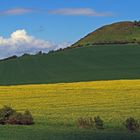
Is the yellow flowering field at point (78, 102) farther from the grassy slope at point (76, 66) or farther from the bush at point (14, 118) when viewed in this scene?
the grassy slope at point (76, 66)

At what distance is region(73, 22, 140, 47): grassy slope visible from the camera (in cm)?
14564

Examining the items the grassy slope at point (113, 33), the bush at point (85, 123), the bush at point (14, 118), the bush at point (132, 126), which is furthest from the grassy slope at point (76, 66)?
the bush at point (132, 126)

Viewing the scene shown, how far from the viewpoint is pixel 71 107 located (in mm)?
37312

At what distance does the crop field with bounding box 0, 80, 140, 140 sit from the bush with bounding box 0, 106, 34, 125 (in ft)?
1.93

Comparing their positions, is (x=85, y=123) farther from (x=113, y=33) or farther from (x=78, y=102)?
(x=113, y=33)

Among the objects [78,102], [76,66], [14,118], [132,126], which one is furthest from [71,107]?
[76,66]

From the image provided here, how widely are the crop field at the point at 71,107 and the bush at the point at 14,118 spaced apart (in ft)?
1.93

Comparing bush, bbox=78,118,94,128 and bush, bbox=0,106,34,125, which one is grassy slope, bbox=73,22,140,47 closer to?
bush, bbox=0,106,34,125

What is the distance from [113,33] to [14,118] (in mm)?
134510

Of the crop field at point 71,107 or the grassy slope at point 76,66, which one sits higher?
the grassy slope at point 76,66

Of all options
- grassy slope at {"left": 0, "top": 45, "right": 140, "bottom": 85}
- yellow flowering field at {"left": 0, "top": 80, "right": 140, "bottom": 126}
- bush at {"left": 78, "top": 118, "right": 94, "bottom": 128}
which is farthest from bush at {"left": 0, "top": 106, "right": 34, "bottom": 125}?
grassy slope at {"left": 0, "top": 45, "right": 140, "bottom": 85}

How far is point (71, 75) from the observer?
76.6m

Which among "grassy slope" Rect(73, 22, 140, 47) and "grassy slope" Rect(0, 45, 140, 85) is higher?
"grassy slope" Rect(73, 22, 140, 47)

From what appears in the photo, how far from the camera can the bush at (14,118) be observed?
2852 cm
